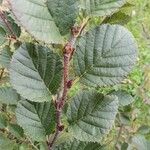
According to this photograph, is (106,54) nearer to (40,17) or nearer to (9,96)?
(40,17)

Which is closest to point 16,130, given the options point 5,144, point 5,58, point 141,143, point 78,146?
point 5,144

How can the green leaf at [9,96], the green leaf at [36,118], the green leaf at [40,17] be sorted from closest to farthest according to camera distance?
the green leaf at [40,17]
the green leaf at [36,118]
the green leaf at [9,96]

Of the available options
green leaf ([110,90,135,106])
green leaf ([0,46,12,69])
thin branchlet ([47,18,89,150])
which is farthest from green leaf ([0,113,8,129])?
thin branchlet ([47,18,89,150])

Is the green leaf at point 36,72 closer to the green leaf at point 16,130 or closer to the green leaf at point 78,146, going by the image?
the green leaf at point 78,146

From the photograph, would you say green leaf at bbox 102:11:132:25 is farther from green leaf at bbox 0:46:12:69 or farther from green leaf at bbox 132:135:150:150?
green leaf at bbox 132:135:150:150

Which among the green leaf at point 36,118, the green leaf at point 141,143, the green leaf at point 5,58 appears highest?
the green leaf at point 5,58

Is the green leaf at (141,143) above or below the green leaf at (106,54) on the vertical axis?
below

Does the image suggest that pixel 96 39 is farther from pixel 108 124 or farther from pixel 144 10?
pixel 144 10

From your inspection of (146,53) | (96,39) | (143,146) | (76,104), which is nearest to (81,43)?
(96,39)

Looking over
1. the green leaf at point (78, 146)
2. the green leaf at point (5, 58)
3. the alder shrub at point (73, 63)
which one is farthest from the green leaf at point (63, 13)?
the green leaf at point (5, 58)
